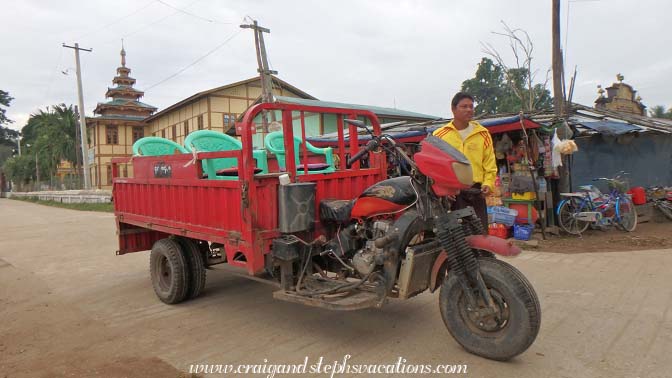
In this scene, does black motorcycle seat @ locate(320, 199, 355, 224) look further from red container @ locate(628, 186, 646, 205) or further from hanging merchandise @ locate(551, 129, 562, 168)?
red container @ locate(628, 186, 646, 205)

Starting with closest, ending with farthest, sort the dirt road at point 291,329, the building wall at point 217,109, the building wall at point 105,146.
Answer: the dirt road at point 291,329 → the building wall at point 217,109 → the building wall at point 105,146

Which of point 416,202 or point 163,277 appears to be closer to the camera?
point 416,202

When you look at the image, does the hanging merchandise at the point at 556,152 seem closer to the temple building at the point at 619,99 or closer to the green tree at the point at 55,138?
the temple building at the point at 619,99

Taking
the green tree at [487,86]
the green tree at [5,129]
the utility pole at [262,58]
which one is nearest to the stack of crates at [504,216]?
the utility pole at [262,58]

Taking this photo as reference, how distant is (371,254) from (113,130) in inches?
1410

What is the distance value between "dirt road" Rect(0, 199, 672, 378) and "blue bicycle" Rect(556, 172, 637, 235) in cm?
217

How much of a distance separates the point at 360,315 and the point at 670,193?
30.3 feet

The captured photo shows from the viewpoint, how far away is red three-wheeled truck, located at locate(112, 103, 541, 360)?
115 inches

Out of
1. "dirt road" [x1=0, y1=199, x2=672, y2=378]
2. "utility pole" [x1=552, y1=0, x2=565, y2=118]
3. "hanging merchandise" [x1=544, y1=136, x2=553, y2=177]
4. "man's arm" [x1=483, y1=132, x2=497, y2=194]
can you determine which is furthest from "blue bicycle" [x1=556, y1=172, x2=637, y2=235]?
"man's arm" [x1=483, y1=132, x2=497, y2=194]

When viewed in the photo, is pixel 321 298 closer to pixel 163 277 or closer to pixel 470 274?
pixel 470 274

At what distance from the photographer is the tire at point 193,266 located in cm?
463

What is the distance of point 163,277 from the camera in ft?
15.8

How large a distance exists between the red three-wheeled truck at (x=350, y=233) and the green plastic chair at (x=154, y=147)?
50 centimetres

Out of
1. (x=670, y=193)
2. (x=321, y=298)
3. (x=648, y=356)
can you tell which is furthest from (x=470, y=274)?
(x=670, y=193)
